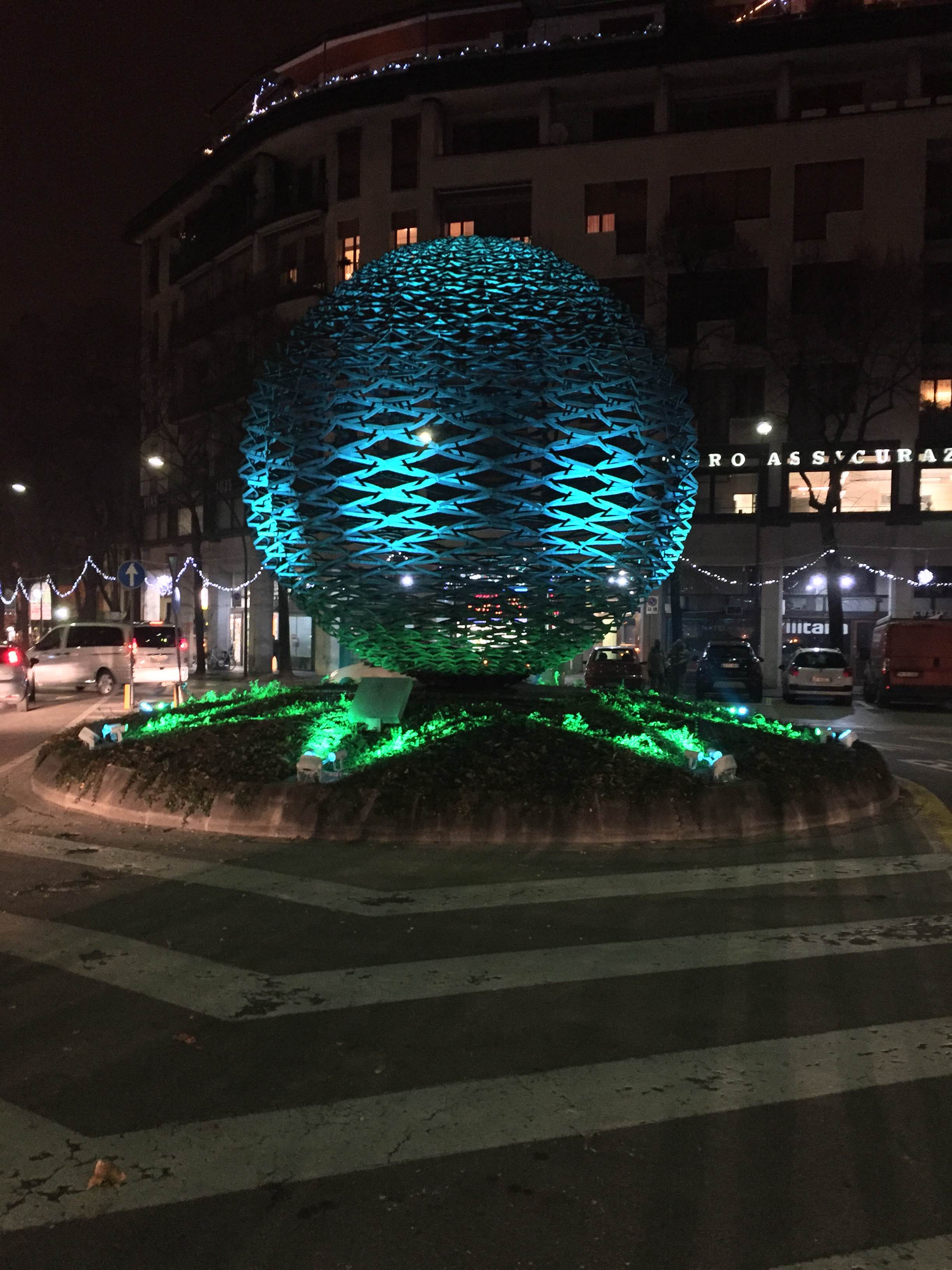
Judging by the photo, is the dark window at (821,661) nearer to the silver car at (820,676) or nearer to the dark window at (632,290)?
the silver car at (820,676)

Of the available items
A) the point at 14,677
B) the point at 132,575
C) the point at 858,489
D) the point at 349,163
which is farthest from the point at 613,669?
the point at 349,163

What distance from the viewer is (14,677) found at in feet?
80.4

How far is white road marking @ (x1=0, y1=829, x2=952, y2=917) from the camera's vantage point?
7.59m

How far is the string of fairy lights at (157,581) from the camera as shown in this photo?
134ft

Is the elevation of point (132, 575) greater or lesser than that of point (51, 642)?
greater

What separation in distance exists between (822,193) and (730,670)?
18224 mm

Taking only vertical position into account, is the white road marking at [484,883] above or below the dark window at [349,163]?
below

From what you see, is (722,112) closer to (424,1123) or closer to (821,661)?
(821,661)

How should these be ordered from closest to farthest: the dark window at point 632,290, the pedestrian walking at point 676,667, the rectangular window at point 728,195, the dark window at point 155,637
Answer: the pedestrian walking at point 676,667 < the dark window at point 155,637 < the rectangular window at point 728,195 < the dark window at point 632,290

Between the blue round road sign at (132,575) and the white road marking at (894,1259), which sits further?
the blue round road sign at (132,575)

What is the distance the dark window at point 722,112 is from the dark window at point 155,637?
955 inches

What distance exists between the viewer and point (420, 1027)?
5.23 metres

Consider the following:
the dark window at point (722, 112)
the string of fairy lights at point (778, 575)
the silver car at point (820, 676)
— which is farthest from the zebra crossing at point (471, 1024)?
the dark window at point (722, 112)

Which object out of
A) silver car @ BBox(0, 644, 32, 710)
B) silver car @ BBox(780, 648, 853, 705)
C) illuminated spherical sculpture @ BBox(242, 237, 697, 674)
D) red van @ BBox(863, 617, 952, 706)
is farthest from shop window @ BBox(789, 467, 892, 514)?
illuminated spherical sculpture @ BBox(242, 237, 697, 674)
